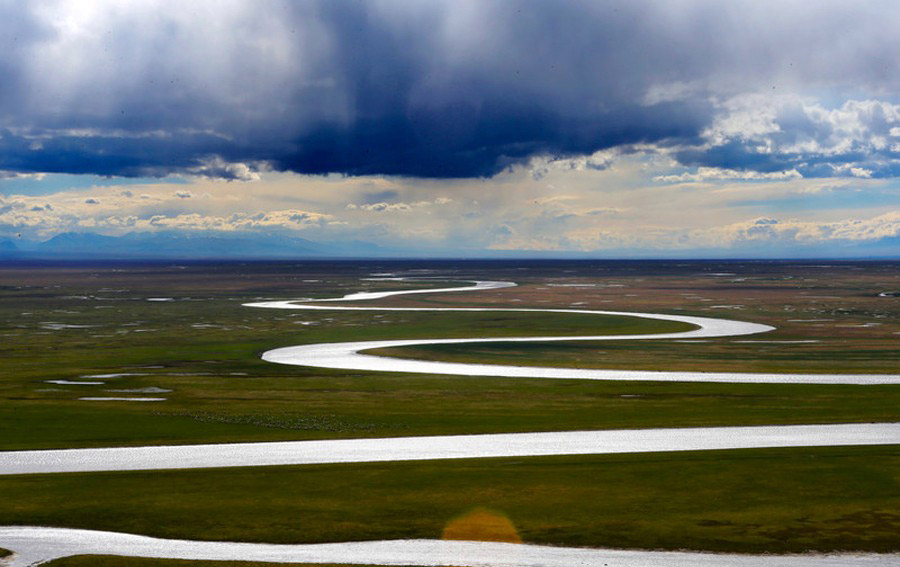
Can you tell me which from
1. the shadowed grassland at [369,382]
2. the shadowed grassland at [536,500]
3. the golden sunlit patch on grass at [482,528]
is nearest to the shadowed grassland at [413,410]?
the shadowed grassland at [369,382]

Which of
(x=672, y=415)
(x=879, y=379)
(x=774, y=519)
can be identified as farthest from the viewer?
(x=879, y=379)

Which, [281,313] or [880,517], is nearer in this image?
[880,517]

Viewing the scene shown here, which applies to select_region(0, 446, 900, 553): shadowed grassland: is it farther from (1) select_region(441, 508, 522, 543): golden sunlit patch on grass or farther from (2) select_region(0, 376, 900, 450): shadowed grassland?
(2) select_region(0, 376, 900, 450): shadowed grassland

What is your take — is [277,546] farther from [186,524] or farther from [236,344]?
[236,344]

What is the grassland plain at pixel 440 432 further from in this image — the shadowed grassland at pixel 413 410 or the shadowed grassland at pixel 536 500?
the shadowed grassland at pixel 413 410

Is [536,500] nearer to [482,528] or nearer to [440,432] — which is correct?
[482,528]

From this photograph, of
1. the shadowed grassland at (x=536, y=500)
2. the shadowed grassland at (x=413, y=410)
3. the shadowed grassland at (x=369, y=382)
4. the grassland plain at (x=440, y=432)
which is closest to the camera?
the shadowed grassland at (x=536, y=500)

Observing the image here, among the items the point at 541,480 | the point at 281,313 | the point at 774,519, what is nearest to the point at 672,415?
the point at 541,480
